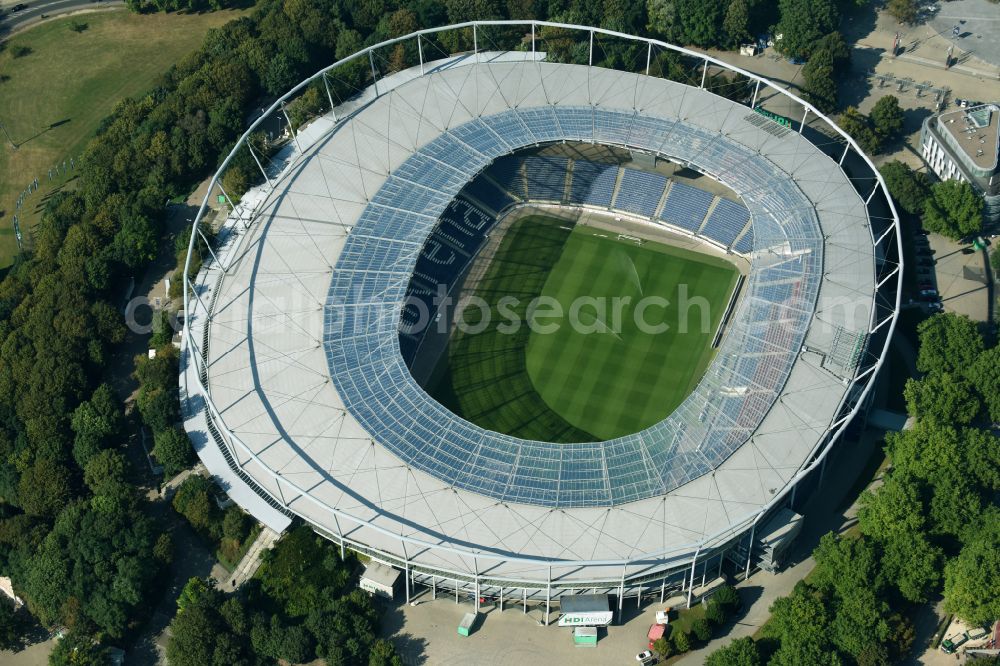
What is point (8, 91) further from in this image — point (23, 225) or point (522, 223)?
point (522, 223)

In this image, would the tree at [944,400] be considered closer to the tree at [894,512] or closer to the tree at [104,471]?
the tree at [894,512]

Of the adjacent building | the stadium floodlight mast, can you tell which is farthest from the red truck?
the stadium floodlight mast

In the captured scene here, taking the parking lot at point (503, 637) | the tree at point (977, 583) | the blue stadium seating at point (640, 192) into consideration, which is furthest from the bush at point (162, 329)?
the tree at point (977, 583)

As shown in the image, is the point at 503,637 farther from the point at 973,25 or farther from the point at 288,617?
the point at 973,25

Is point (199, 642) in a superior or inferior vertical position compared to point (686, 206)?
inferior

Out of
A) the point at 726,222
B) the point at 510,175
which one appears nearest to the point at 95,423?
the point at 510,175
